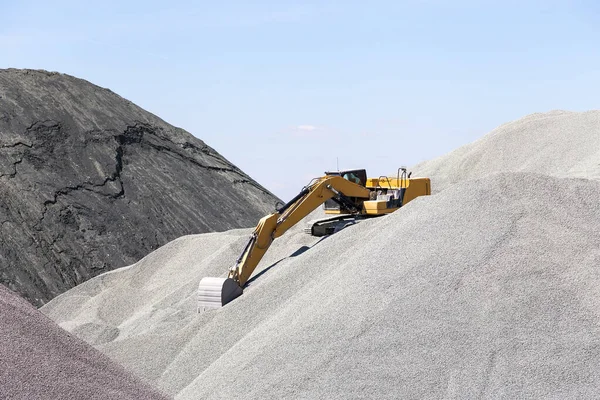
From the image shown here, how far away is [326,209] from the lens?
13.8 m

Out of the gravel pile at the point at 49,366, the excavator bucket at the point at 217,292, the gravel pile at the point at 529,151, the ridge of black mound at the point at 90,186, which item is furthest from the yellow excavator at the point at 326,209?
the ridge of black mound at the point at 90,186

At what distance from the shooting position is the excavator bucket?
11.6 metres

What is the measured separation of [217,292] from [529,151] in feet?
33.7

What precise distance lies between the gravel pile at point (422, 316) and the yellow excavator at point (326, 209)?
36cm

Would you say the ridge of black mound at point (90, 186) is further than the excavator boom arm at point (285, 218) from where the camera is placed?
Yes

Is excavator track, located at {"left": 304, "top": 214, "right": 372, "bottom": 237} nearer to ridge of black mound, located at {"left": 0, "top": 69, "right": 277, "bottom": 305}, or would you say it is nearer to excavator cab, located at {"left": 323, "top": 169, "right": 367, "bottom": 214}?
excavator cab, located at {"left": 323, "top": 169, "right": 367, "bottom": 214}

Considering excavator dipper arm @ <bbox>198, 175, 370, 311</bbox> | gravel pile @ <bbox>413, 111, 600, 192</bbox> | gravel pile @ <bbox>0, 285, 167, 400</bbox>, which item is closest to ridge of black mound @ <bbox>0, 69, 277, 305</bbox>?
gravel pile @ <bbox>413, 111, 600, 192</bbox>

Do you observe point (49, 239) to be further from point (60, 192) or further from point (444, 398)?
point (444, 398)

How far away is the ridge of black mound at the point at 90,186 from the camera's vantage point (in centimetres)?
1878

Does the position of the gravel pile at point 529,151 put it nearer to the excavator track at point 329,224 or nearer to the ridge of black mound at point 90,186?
the excavator track at point 329,224

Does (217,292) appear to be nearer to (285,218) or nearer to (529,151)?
(285,218)

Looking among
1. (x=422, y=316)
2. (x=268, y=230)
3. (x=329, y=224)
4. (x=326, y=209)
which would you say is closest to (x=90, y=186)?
(x=326, y=209)

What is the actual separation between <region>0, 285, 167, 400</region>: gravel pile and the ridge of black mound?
10922mm

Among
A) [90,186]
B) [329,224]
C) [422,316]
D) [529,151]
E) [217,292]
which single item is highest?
[90,186]
